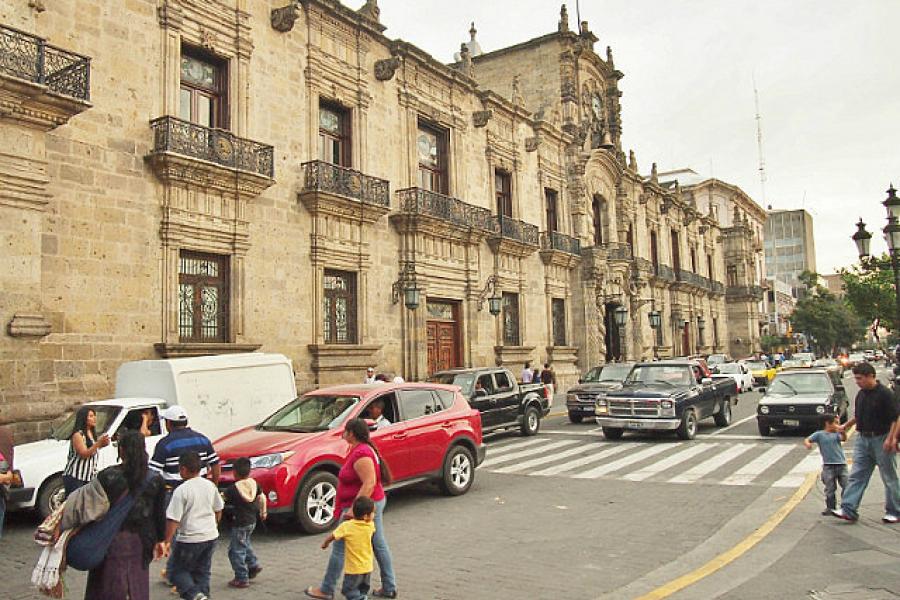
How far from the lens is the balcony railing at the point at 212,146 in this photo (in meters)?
14.4

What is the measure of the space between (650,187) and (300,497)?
37857 mm

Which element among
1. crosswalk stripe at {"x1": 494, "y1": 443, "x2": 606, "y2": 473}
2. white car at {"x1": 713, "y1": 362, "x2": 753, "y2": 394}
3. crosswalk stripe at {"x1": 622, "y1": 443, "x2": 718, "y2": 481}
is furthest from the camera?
white car at {"x1": 713, "y1": 362, "x2": 753, "y2": 394}

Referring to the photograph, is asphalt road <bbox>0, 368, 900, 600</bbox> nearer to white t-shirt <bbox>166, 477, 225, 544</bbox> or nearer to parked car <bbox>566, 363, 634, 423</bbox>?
white t-shirt <bbox>166, 477, 225, 544</bbox>

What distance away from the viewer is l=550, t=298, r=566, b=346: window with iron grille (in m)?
30.5

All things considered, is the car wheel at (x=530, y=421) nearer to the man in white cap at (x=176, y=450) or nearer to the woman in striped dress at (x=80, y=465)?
the man in white cap at (x=176, y=450)

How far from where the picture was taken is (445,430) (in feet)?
32.8

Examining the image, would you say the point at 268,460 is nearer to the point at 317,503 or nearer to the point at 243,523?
the point at 317,503

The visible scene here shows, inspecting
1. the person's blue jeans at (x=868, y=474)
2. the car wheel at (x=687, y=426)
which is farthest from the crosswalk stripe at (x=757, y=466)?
the person's blue jeans at (x=868, y=474)

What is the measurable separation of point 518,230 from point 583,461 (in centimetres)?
1524

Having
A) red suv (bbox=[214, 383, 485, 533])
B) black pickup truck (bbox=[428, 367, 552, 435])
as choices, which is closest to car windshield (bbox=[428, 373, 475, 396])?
black pickup truck (bbox=[428, 367, 552, 435])

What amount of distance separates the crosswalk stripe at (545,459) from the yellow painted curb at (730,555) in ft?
15.5

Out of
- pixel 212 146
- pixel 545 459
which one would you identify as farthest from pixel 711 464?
pixel 212 146

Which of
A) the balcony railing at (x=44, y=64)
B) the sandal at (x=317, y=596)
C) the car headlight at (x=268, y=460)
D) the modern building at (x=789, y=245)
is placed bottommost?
the sandal at (x=317, y=596)

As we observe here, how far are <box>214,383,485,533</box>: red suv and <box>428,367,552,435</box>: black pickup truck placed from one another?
5178 mm
